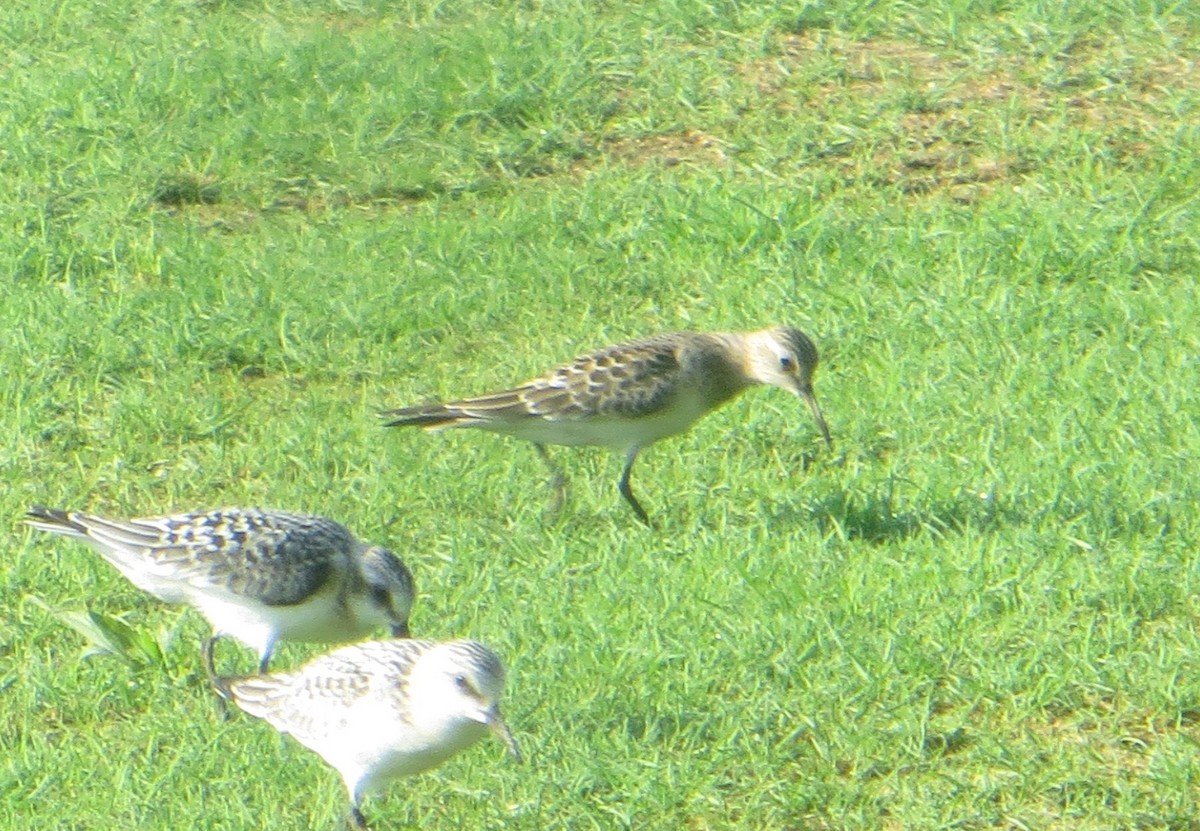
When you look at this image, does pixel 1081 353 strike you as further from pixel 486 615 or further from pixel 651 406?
pixel 486 615

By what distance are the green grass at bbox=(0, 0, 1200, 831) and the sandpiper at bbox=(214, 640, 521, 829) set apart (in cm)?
28

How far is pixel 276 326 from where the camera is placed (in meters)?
10.3

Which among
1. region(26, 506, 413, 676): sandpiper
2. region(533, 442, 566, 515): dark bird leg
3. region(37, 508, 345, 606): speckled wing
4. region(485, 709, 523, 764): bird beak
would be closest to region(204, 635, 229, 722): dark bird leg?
region(26, 506, 413, 676): sandpiper

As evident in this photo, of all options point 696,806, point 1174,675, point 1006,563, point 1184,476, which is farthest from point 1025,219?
point 696,806

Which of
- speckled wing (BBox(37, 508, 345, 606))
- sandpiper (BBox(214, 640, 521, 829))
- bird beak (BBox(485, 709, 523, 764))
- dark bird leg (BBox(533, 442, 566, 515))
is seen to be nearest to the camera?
bird beak (BBox(485, 709, 523, 764))

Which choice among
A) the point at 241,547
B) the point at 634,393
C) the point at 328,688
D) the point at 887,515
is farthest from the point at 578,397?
the point at 328,688

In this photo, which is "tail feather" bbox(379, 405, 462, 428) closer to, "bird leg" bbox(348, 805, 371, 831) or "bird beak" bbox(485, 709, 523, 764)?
"bird leg" bbox(348, 805, 371, 831)

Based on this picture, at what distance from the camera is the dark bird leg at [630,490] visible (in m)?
8.50

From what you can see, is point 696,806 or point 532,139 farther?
point 532,139

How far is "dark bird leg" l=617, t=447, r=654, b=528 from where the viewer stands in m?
8.50

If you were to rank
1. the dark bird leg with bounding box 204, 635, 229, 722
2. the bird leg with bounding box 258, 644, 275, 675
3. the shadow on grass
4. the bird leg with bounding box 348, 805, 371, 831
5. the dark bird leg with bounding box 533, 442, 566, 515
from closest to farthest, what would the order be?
the bird leg with bounding box 348, 805, 371, 831, the dark bird leg with bounding box 204, 635, 229, 722, the bird leg with bounding box 258, 644, 275, 675, the shadow on grass, the dark bird leg with bounding box 533, 442, 566, 515

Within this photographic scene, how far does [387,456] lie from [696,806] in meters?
3.06

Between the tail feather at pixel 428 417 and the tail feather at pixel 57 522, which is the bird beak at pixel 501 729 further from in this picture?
the tail feather at pixel 428 417

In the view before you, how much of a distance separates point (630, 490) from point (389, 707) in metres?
2.62
